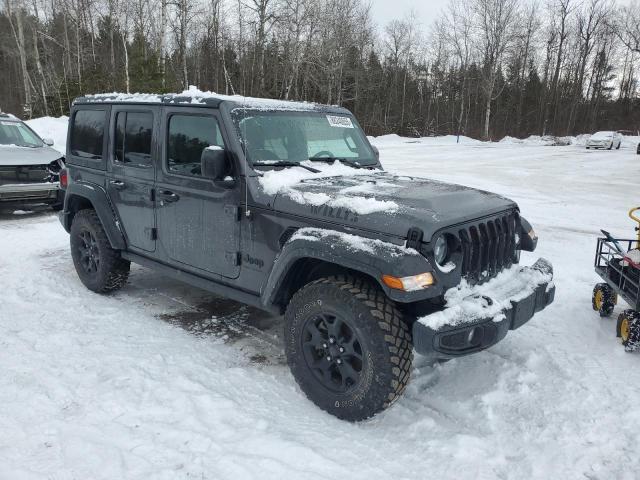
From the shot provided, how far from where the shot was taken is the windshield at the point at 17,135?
9.70 metres

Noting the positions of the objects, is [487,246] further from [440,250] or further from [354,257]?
[354,257]

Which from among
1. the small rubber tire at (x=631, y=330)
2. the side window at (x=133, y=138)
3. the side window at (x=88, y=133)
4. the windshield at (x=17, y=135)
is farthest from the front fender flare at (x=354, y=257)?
the windshield at (x=17, y=135)

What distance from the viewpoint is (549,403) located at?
3.33m

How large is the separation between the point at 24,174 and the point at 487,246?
829 centimetres

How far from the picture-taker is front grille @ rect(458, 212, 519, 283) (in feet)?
10.4

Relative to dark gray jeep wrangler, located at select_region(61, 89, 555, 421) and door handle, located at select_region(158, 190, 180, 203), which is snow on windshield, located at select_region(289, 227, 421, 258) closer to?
dark gray jeep wrangler, located at select_region(61, 89, 555, 421)

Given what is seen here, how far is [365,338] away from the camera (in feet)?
9.63

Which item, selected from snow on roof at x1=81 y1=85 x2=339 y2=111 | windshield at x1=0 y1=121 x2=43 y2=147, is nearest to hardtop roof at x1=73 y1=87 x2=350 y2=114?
snow on roof at x1=81 y1=85 x2=339 y2=111

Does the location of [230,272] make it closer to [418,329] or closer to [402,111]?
[418,329]

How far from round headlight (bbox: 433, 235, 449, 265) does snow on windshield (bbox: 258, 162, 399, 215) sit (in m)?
0.31

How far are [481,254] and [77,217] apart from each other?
411cm

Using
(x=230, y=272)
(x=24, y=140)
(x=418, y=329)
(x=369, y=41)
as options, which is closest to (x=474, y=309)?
(x=418, y=329)

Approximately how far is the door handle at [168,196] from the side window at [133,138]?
34cm

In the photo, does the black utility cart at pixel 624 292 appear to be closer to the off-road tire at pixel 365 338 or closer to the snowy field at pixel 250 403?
the snowy field at pixel 250 403
